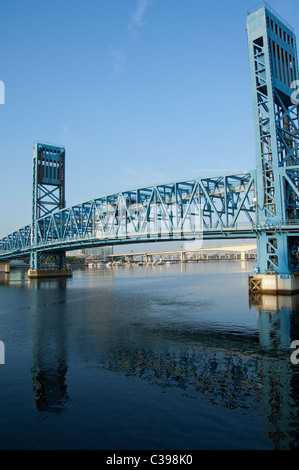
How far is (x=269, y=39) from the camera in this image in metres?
46.6

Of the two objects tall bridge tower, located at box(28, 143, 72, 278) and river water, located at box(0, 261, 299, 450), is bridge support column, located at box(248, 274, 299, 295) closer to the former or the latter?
river water, located at box(0, 261, 299, 450)

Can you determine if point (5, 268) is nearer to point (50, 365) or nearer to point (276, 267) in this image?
point (276, 267)

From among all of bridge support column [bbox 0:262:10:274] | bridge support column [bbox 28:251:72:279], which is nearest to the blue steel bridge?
bridge support column [bbox 28:251:72:279]

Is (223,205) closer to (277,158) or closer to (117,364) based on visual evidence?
(277,158)

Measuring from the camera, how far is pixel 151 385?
13.1m

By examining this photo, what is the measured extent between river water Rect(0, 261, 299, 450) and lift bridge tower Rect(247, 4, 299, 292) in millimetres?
16967

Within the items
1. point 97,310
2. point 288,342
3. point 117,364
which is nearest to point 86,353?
point 117,364

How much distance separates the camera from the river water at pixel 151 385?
9.22 m

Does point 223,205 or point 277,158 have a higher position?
point 277,158

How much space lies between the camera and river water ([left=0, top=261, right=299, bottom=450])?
30.2 ft
